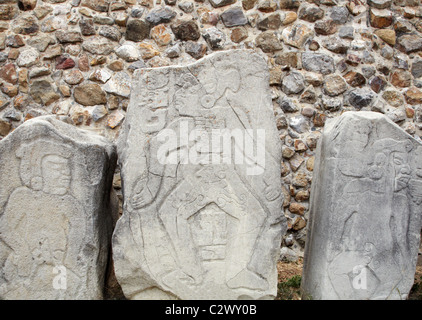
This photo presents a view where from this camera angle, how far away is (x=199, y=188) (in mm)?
2598

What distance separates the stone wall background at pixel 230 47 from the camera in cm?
391

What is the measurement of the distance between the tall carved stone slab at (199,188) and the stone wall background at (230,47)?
1.34m

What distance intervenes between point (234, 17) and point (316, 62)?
0.93 metres

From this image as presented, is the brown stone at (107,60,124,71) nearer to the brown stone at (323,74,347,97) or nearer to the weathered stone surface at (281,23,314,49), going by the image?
the weathered stone surface at (281,23,314,49)

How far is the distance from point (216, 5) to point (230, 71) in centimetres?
162

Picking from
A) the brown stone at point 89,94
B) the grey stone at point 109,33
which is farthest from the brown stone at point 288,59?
the brown stone at point 89,94

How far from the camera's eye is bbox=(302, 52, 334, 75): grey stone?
3926mm

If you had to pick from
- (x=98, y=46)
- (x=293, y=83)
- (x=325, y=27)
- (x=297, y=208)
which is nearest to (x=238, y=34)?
(x=293, y=83)

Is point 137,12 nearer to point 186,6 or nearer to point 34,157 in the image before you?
point 186,6

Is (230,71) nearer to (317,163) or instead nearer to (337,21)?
(317,163)

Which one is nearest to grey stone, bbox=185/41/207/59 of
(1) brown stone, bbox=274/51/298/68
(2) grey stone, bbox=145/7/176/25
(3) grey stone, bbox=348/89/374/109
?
(2) grey stone, bbox=145/7/176/25

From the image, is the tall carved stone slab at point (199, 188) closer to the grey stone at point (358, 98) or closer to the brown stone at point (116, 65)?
the brown stone at point (116, 65)

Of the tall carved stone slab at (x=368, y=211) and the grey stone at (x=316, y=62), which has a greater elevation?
the grey stone at (x=316, y=62)

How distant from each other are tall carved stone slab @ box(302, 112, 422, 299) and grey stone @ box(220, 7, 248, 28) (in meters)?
1.75
